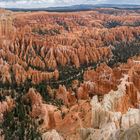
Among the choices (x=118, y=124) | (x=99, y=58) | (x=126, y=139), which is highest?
(x=126, y=139)

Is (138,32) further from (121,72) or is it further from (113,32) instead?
(121,72)

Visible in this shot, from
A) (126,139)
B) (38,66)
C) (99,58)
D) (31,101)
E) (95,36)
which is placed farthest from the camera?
(95,36)

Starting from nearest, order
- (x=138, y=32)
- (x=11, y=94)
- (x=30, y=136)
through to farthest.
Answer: (x=30, y=136)
(x=11, y=94)
(x=138, y=32)

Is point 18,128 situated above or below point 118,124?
below

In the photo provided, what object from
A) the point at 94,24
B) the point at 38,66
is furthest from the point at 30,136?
the point at 94,24

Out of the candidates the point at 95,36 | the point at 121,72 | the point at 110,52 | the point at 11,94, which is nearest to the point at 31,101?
the point at 11,94

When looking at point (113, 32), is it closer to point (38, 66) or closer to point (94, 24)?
point (94, 24)

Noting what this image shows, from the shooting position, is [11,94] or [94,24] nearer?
[11,94]
